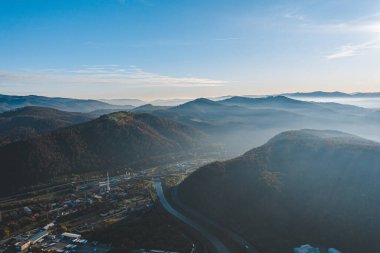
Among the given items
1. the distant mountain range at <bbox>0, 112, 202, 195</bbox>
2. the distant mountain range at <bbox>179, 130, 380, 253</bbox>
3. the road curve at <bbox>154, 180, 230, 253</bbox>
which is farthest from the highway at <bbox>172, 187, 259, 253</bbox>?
the distant mountain range at <bbox>0, 112, 202, 195</bbox>

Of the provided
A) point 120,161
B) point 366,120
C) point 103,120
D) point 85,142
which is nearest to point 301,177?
point 120,161

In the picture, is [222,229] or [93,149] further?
[93,149]

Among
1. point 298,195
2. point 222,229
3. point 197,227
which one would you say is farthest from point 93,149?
point 298,195

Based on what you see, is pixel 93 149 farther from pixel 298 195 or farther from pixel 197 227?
pixel 298 195

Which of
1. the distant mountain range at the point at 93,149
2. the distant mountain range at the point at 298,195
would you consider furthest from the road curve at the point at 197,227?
the distant mountain range at the point at 93,149

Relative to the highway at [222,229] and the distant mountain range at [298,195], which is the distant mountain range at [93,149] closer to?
the distant mountain range at [298,195]

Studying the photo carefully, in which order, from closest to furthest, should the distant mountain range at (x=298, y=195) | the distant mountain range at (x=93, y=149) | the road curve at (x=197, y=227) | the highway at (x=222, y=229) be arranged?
the highway at (x=222, y=229), the road curve at (x=197, y=227), the distant mountain range at (x=298, y=195), the distant mountain range at (x=93, y=149)

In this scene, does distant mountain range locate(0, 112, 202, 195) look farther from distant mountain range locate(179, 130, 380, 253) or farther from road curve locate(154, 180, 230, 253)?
distant mountain range locate(179, 130, 380, 253)
